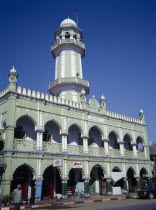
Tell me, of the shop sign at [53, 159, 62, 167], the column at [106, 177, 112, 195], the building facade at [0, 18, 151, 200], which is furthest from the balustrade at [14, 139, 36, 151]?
the column at [106, 177, 112, 195]

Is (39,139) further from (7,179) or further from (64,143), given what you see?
(7,179)

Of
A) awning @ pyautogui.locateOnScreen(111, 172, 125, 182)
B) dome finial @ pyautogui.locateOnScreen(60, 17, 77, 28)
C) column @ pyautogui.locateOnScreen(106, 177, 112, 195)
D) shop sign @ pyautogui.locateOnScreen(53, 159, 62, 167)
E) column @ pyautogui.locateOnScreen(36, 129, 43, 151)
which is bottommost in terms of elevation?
column @ pyautogui.locateOnScreen(106, 177, 112, 195)

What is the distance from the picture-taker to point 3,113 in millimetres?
20266

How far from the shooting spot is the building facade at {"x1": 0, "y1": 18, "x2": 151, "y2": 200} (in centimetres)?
1967

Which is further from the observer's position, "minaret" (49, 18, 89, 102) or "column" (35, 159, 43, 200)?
"minaret" (49, 18, 89, 102)

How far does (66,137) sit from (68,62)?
441 inches

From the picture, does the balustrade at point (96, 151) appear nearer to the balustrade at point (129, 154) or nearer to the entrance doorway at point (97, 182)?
the entrance doorway at point (97, 182)

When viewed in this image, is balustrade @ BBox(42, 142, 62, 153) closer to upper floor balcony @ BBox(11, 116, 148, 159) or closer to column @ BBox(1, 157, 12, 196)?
upper floor balcony @ BBox(11, 116, 148, 159)

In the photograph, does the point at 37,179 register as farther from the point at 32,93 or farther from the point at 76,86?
the point at 76,86

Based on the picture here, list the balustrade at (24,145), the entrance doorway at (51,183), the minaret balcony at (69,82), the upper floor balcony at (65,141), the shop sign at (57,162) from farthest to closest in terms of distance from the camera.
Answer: the minaret balcony at (69,82) → the entrance doorway at (51,183) → the upper floor balcony at (65,141) → the shop sign at (57,162) → the balustrade at (24,145)

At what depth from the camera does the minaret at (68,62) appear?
27797 mm

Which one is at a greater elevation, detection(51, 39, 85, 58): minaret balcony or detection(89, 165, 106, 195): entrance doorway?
detection(51, 39, 85, 58): minaret balcony

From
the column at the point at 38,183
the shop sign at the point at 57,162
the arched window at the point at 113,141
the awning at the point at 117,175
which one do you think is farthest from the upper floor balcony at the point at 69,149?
the awning at the point at 117,175

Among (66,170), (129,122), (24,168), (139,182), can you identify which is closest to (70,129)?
(66,170)
